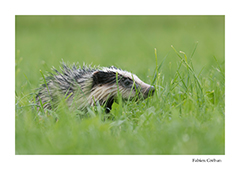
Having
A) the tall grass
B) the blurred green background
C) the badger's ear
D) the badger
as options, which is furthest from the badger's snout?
the blurred green background

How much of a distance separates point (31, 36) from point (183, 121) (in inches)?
623

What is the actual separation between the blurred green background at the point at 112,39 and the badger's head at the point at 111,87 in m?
4.03

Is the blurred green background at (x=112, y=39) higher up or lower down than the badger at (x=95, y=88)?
higher up

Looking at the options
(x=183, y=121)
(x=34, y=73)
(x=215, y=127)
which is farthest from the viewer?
(x=34, y=73)

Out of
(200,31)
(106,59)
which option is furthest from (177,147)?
(200,31)

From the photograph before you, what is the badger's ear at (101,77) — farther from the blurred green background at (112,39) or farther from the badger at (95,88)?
the blurred green background at (112,39)

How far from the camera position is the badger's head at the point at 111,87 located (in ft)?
15.3

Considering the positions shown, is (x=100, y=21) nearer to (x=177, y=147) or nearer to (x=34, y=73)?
(x=34, y=73)

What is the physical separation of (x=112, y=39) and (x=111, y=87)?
12356 millimetres

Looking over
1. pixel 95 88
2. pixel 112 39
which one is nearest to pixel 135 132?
pixel 95 88

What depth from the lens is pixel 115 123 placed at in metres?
3.62

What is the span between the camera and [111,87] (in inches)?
187

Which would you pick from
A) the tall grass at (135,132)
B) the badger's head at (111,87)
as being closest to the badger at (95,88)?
the badger's head at (111,87)

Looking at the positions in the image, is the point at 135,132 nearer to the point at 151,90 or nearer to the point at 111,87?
the point at 151,90
